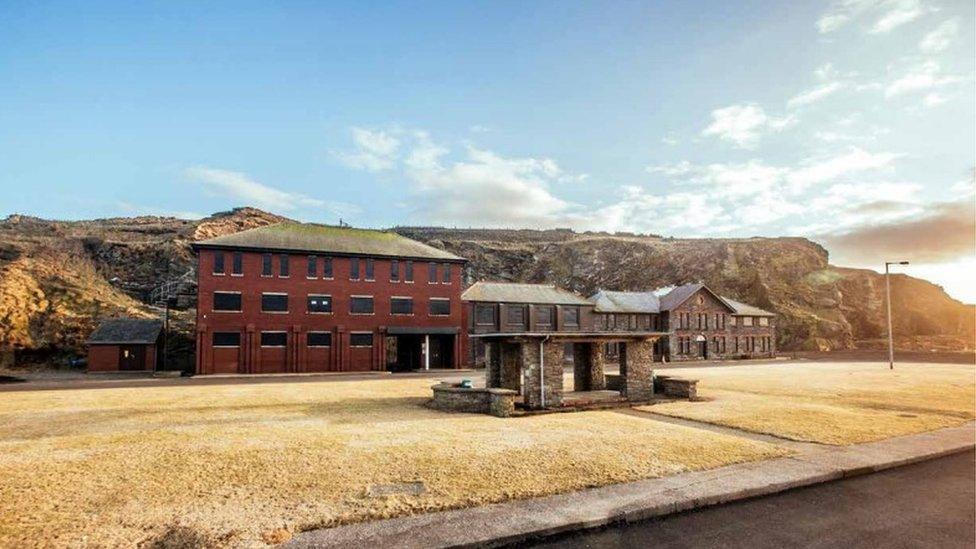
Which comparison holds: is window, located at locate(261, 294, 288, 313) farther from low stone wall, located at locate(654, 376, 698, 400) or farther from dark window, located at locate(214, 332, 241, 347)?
low stone wall, located at locate(654, 376, 698, 400)

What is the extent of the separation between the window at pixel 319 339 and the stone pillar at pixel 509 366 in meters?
27.7

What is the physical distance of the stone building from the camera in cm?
6631

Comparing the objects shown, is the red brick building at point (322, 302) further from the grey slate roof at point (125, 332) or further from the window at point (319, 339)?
the grey slate roof at point (125, 332)

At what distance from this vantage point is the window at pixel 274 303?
4447cm

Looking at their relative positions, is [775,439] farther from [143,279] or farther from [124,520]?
[143,279]

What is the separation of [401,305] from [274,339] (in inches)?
456

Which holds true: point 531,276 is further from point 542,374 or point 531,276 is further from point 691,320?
point 542,374

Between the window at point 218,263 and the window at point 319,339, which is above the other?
the window at point 218,263

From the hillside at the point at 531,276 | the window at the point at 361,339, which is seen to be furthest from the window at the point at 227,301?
the hillside at the point at 531,276

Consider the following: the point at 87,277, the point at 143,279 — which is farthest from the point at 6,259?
the point at 143,279

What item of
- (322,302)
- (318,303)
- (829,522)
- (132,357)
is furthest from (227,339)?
(829,522)

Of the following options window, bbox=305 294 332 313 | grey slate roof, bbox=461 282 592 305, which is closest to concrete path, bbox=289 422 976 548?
window, bbox=305 294 332 313

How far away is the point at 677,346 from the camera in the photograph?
67438 millimetres

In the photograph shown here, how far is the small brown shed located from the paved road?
165 feet
